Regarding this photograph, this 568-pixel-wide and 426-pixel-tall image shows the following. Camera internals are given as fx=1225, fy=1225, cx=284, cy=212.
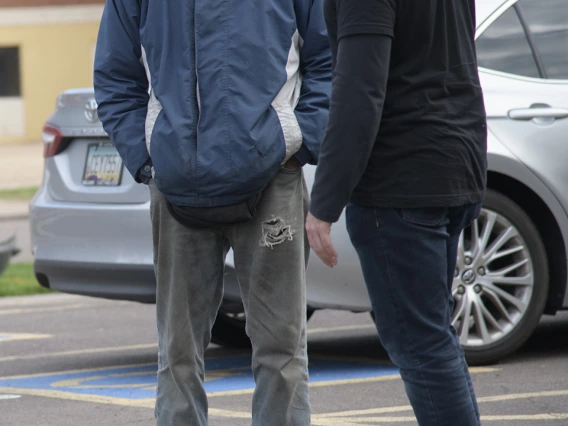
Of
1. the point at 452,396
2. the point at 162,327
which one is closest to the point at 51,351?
the point at 162,327

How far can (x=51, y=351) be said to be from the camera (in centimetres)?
671

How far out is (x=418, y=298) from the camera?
122 inches

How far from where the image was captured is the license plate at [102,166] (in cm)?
559

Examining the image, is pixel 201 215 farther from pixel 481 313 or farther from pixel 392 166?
pixel 481 313

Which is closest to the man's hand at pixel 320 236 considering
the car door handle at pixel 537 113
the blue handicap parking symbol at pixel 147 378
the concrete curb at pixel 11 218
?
the blue handicap parking symbol at pixel 147 378

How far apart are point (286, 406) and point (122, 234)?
2.08 meters

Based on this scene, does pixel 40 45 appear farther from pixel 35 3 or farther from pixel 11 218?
pixel 11 218

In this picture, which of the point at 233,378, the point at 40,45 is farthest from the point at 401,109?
the point at 40,45

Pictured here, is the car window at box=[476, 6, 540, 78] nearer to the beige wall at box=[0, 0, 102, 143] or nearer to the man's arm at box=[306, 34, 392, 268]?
the man's arm at box=[306, 34, 392, 268]

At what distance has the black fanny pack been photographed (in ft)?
11.2

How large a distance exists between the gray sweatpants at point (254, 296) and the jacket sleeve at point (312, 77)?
12cm

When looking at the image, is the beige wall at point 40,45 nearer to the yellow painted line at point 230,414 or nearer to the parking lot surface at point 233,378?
the parking lot surface at point 233,378

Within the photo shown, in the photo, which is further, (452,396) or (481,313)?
(481,313)

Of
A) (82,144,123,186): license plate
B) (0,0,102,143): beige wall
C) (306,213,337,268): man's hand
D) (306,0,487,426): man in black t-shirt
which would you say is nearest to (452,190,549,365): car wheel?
(82,144,123,186): license plate
